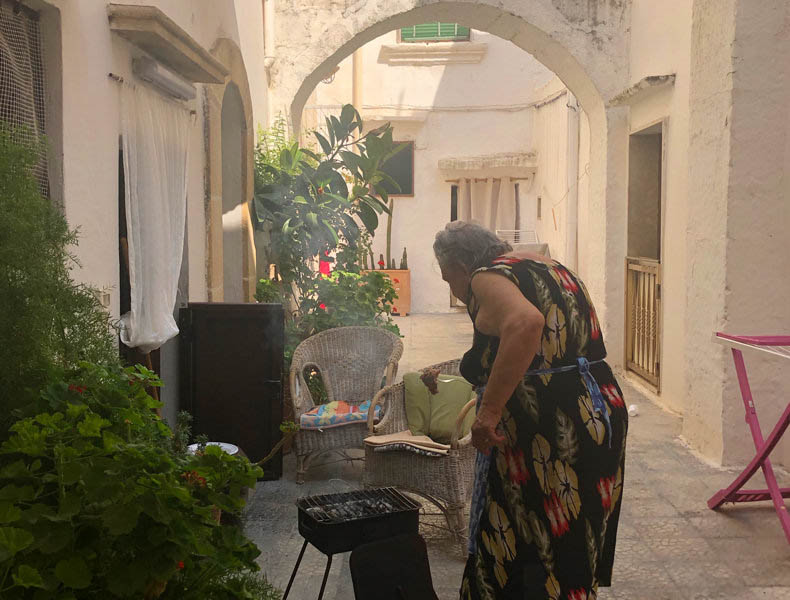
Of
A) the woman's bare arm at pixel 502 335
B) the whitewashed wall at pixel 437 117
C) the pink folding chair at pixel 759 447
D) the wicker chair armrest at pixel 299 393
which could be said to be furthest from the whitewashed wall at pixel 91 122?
the whitewashed wall at pixel 437 117

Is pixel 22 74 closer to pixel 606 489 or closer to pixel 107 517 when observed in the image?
pixel 107 517

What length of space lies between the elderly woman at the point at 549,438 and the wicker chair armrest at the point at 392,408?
202cm

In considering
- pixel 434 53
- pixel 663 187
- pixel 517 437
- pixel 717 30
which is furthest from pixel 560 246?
pixel 517 437

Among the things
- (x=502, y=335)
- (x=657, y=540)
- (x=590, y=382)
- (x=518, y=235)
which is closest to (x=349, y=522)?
(x=502, y=335)

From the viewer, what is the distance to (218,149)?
6.79 metres

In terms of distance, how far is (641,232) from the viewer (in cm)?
952

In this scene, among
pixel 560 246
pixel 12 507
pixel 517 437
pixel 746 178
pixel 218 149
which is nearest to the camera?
pixel 12 507

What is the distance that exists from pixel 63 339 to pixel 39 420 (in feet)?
1.92

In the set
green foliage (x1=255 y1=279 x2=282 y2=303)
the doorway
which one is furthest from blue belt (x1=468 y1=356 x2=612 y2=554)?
the doorway

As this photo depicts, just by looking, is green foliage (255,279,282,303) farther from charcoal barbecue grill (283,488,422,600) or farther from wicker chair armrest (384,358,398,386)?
charcoal barbecue grill (283,488,422,600)

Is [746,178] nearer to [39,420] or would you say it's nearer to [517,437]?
[517,437]

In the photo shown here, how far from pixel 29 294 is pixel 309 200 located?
6024 millimetres

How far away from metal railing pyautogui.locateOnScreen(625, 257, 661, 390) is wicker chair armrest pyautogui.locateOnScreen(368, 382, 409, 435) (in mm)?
3927

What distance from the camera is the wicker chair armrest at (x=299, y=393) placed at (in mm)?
5895
